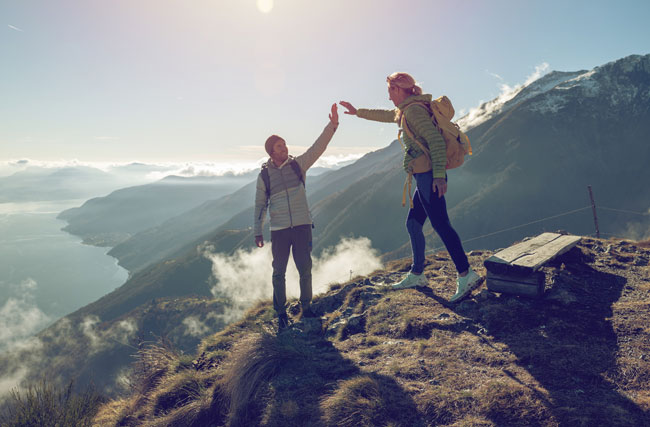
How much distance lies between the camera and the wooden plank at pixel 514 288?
4.95 m

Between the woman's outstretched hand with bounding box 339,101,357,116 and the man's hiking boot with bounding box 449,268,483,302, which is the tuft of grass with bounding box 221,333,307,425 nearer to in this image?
the man's hiking boot with bounding box 449,268,483,302

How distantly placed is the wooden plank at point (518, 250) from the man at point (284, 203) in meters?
3.10

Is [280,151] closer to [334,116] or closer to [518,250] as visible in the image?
[334,116]

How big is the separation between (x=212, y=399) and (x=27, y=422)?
230cm

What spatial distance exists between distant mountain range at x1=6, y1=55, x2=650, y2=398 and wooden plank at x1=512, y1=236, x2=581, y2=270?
116m

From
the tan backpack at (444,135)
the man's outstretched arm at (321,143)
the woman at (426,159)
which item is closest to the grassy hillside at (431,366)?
the woman at (426,159)

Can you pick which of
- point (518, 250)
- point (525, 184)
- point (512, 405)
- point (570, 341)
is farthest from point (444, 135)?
point (525, 184)

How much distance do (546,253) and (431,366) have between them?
125 inches

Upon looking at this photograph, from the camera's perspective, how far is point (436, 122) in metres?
5.14

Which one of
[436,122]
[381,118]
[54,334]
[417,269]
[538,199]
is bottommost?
[54,334]

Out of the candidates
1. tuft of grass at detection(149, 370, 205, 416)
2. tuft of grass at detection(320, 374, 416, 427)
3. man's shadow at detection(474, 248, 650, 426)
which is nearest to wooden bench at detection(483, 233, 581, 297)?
man's shadow at detection(474, 248, 650, 426)

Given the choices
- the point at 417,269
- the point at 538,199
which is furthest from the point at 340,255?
the point at 417,269

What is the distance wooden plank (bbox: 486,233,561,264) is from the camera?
5.30 meters

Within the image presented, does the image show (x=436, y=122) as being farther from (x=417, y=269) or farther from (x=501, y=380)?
(x=501, y=380)
